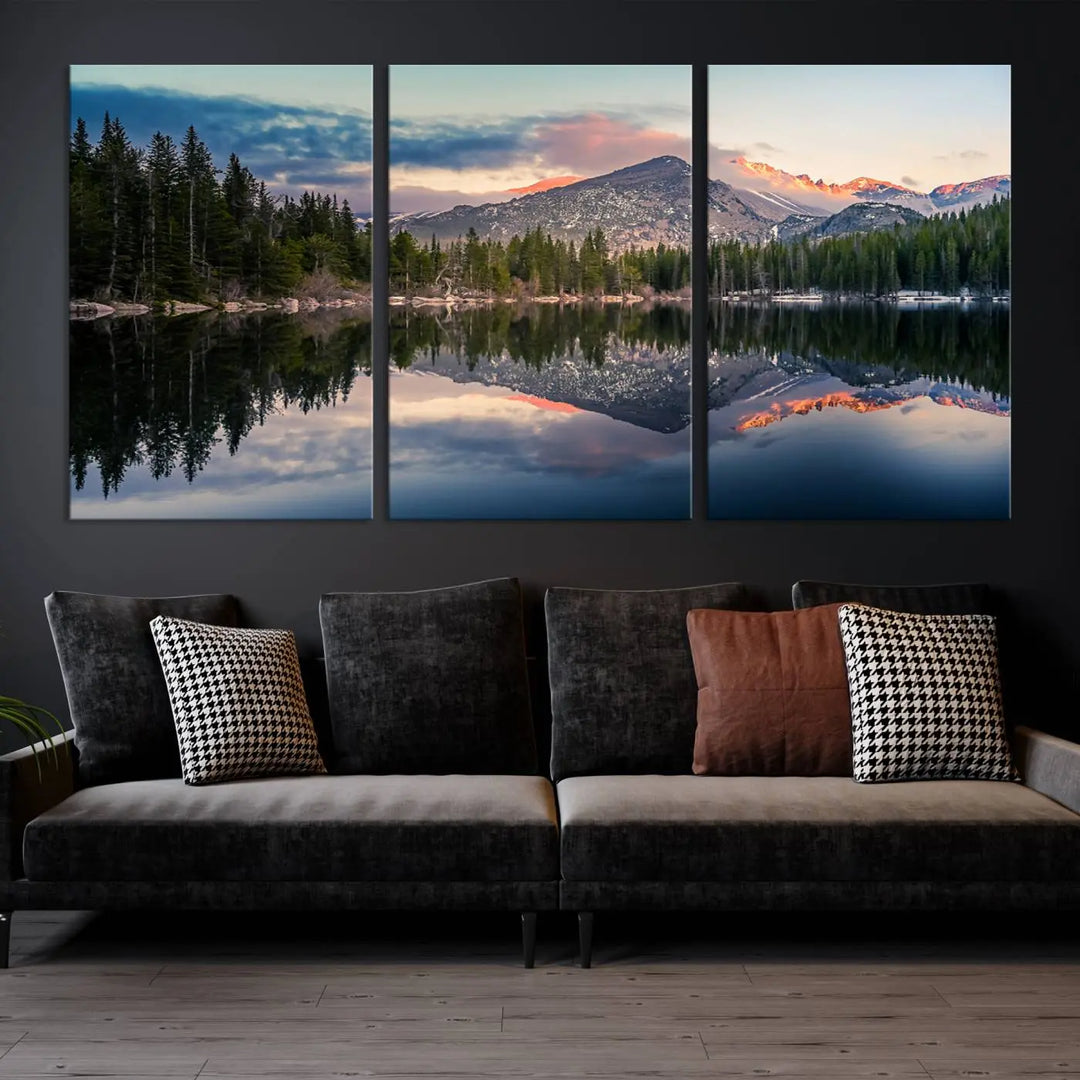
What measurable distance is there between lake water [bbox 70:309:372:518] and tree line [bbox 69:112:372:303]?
131 mm

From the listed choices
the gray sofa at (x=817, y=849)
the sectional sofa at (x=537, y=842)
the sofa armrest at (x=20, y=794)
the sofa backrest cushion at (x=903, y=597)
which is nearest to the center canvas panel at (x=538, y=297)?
the sofa backrest cushion at (x=903, y=597)

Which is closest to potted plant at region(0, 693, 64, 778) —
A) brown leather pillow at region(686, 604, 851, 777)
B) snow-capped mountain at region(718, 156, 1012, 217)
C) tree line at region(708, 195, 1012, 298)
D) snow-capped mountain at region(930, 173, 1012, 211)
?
brown leather pillow at region(686, 604, 851, 777)

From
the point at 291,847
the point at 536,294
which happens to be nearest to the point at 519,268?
the point at 536,294

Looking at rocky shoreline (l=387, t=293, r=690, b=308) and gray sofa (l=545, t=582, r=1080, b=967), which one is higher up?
rocky shoreline (l=387, t=293, r=690, b=308)

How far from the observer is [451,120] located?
4.29m

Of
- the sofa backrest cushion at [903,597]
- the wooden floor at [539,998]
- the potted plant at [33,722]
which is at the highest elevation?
the sofa backrest cushion at [903,597]

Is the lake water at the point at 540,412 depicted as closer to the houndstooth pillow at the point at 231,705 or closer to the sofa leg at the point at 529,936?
the houndstooth pillow at the point at 231,705

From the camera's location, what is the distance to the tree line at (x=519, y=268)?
14.1 ft

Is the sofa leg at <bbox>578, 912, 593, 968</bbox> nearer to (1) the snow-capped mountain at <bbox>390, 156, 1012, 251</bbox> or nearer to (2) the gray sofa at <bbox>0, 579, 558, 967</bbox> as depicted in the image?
(2) the gray sofa at <bbox>0, 579, 558, 967</bbox>

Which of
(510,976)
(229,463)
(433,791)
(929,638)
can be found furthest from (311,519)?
(929,638)

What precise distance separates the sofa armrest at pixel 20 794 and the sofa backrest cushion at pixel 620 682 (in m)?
1.50

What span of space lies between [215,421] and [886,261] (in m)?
2.39

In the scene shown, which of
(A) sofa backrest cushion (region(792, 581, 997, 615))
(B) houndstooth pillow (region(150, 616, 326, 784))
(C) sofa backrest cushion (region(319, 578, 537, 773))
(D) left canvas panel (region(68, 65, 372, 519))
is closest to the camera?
(B) houndstooth pillow (region(150, 616, 326, 784))

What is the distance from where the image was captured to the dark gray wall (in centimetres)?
427
